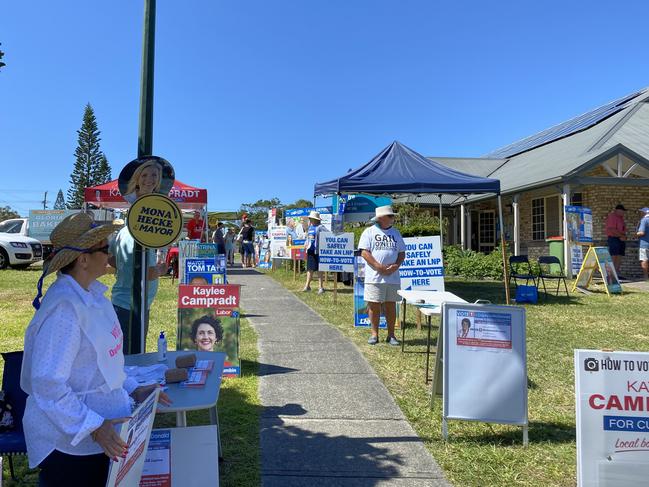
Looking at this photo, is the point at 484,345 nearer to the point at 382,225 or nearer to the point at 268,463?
the point at 268,463

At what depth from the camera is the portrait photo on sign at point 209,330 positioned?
508cm

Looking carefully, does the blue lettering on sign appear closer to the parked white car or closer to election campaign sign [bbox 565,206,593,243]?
election campaign sign [bbox 565,206,593,243]

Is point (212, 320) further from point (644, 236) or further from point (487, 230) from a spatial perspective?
point (487, 230)

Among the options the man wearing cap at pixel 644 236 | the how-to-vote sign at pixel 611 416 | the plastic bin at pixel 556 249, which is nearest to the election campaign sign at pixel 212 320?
the how-to-vote sign at pixel 611 416

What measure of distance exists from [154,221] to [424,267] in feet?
18.5

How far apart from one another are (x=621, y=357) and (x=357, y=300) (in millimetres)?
5042

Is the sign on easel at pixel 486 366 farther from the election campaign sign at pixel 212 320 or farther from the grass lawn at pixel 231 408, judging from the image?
the election campaign sign at pixel 212 320

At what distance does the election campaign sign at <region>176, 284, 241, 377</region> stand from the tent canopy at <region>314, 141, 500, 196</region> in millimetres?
4928

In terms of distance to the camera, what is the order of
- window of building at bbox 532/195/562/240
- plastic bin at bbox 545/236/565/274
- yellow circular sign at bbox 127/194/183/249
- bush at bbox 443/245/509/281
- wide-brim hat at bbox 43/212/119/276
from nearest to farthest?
1. wide-brim hat at bbox 43/212/119/276
2. yellow circular sign at bbox 127/194/183/249
3. plastic bin at bbox 545/236/565/274
4. bush at bbox 443/245/509/281
5. window of building at bbox 532/195/562/240

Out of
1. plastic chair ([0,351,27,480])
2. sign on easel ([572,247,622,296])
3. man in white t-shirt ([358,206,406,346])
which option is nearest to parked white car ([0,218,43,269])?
man in white t-shirt ([358,206,406,346])

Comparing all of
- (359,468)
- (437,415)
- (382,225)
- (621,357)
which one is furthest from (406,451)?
(382,225)

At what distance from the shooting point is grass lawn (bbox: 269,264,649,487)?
10.8 feet

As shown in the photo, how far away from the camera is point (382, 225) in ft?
21.4

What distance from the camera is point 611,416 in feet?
9.12
